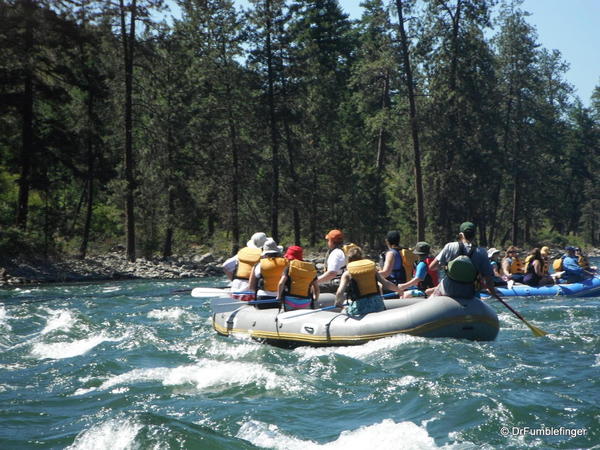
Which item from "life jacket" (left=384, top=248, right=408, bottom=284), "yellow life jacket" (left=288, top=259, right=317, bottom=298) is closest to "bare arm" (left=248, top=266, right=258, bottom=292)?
"yellow life jacket" (left=288, top=259, right=317, bottom=298)

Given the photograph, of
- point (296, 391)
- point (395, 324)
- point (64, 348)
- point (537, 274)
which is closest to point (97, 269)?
point (537, 274)

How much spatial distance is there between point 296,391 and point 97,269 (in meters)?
17.8

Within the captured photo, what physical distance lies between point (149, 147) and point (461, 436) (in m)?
24.2

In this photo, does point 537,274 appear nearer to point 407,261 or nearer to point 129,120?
point 407,261

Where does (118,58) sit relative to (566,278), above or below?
above

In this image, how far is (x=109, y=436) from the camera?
244 inches

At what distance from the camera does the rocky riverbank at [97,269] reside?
22.2 m

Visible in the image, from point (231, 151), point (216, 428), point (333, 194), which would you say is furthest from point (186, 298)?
point (333, 194)

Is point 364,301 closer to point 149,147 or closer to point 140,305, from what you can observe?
point 140,305

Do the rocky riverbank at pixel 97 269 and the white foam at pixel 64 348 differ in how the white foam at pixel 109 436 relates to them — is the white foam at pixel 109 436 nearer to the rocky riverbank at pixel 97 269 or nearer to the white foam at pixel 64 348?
the white foam at pixel 64 348

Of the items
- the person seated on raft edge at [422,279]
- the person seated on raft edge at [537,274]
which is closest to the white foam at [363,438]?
the person seated on raft edge at [422,279]

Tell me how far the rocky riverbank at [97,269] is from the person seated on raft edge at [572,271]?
1147 cm

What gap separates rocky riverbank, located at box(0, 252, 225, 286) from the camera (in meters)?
22.2

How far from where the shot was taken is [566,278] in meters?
17.3
